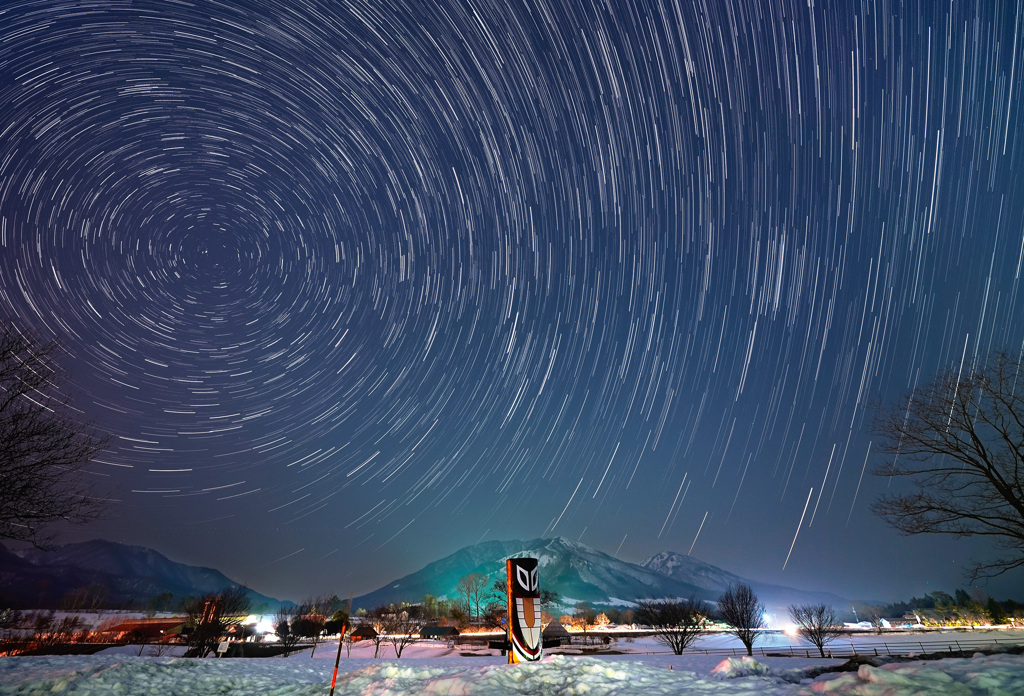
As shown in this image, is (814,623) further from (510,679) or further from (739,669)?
(510,679)

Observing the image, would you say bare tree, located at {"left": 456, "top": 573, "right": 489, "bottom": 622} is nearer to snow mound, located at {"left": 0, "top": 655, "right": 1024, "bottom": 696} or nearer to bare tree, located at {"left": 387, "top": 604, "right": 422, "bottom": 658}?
bare tree, located at {"left": 387, "top": 604, "right": 422, "bottom": 658}

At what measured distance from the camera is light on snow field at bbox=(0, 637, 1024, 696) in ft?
28.6

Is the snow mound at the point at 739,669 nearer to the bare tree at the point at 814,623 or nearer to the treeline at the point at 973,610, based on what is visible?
the bare tree at the point at 814,623

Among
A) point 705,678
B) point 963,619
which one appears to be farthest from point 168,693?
point 963,619

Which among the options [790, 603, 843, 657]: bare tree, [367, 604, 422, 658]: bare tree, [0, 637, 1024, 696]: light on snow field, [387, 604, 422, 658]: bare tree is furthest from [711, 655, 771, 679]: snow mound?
[367, 604, 422, 658]: bare tree

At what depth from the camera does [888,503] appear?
14.5 metres

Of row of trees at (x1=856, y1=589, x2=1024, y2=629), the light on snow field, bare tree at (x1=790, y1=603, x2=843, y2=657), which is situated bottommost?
row of trees at (x1=856, y1=589, x2=1024, y2=629)

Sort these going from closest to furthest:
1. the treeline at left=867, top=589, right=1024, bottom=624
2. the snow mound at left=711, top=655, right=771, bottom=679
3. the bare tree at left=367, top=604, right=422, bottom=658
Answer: the snow mound at left=711, top=655, right=771, bottom=679 → the bare tree at left=367, top=604, right=422, bottom=658 → the treeline at left=867, top=589, right=1024, bottom=624

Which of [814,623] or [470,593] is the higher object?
[814,623]

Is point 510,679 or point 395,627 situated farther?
point 395,627

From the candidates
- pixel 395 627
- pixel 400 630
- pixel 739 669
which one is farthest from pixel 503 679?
pixel 400 630

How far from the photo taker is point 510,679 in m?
14.5

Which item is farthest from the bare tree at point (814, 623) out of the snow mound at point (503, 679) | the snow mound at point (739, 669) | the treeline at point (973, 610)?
the treeline at point (973, 610)

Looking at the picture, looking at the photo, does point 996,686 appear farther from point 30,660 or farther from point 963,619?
point 963,619
